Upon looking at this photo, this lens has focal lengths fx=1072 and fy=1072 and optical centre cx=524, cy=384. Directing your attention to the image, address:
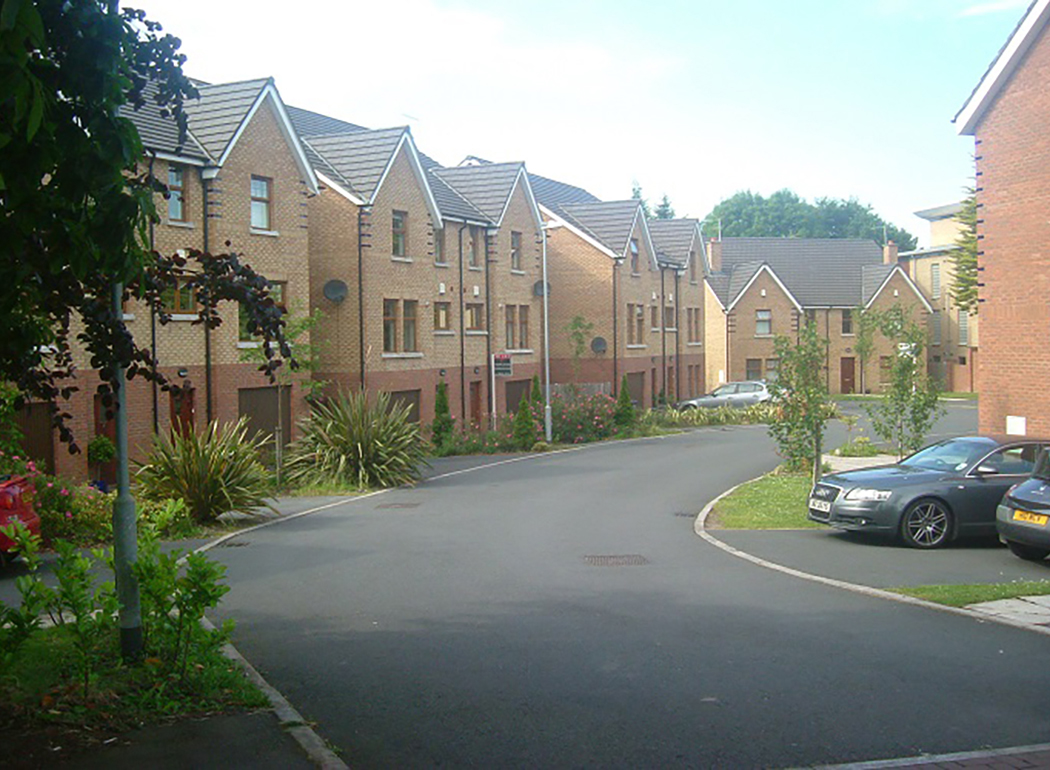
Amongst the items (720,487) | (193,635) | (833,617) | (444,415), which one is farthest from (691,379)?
(193,635)

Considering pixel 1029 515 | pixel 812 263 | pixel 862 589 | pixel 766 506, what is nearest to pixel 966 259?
pixel 812 263

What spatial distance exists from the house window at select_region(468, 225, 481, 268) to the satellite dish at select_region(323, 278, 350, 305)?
8.11m

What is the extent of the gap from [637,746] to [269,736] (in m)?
2.26

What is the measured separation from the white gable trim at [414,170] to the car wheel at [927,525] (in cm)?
2194

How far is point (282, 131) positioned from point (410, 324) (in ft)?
26.8

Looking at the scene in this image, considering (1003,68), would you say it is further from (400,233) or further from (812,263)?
(812,263)

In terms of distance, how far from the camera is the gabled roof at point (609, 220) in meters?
49.1

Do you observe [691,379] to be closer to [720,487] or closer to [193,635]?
[720,487]

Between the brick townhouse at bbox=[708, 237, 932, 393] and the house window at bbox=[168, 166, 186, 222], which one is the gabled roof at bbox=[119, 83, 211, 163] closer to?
the house window at bbox=[168, 166, 186, 222]

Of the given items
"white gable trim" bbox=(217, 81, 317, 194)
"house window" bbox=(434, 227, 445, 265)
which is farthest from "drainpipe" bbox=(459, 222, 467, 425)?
"white gable trim" bbox=(217, 81, 317, 194)

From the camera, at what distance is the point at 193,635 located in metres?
7.67

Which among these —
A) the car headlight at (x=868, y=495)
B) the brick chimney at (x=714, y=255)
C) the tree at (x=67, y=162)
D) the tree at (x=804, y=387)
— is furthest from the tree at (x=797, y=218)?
the tree at (x=67, y=162)

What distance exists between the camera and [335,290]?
106 ft

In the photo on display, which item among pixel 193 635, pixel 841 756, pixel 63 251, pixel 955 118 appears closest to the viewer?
pixel 63 251
